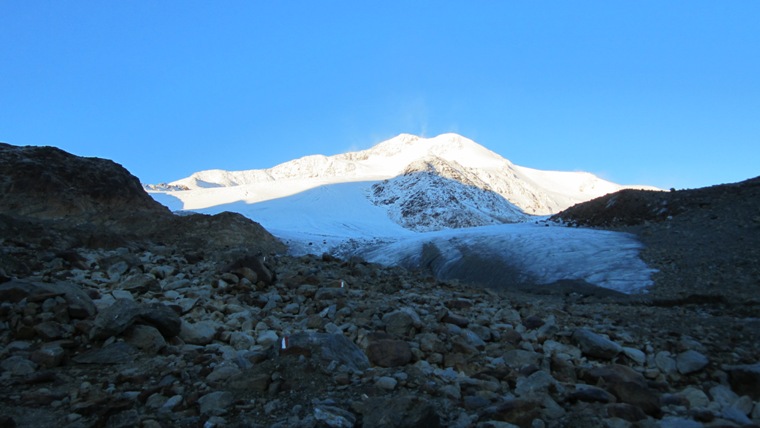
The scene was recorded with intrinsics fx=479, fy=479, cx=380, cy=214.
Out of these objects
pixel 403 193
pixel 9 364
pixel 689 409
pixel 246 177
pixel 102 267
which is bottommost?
pixel 689 409

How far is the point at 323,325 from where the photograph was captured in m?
5.80

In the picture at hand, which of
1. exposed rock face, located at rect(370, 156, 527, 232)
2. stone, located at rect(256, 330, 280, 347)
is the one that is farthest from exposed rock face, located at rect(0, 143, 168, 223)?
exposed rock face, located at rect(370, 156, 527, 232)

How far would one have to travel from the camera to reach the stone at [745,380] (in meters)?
4.30

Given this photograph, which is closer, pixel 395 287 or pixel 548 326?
pixel 548 326

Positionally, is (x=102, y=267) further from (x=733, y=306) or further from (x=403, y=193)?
(x=403, y=193)

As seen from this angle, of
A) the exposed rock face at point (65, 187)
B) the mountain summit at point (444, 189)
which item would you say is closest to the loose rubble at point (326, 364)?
the exposed rock face at point (65, 187)

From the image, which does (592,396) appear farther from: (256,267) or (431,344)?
(256,267)

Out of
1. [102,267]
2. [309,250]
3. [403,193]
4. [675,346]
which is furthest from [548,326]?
[403,193]

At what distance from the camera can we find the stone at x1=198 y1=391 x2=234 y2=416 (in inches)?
136

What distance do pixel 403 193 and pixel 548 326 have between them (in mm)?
54922

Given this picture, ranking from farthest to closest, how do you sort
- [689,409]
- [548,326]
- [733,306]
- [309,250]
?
[309,250] → [733,306] → [548,326] → [689,409]

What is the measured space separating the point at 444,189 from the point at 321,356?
5696 cm

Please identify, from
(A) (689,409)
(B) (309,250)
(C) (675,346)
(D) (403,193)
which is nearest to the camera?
(A) (689,409)

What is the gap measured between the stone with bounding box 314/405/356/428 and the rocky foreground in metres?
0.01
